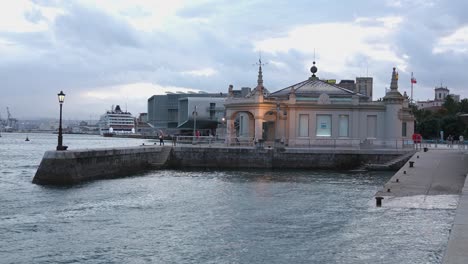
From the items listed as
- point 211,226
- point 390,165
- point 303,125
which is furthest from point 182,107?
point 211,226

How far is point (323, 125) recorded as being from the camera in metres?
51.9

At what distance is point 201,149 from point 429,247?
33.3m

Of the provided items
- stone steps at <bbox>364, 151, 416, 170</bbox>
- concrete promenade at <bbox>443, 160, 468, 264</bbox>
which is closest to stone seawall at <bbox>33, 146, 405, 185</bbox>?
stone steps at <bbox>364, 151, 416, 170</bbox>

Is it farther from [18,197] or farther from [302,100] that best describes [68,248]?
[302,100]

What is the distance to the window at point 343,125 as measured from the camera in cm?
5191

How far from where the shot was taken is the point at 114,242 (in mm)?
16594

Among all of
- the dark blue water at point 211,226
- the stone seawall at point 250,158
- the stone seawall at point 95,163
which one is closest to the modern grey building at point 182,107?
the stone seawall at point 250,158

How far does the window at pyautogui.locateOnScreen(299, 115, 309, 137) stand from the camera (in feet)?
170

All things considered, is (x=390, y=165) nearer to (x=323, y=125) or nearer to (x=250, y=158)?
(x=323, y=125)

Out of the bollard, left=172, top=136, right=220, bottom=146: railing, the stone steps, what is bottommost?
the bollard

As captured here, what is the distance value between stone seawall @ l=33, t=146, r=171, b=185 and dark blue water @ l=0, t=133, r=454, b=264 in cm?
202

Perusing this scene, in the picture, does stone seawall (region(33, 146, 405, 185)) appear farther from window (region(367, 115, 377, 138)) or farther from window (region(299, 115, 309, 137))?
window (region(299, 115, 309, 137))

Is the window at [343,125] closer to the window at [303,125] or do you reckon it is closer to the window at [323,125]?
the window at [323,125]

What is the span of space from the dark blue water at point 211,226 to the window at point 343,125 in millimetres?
21522
